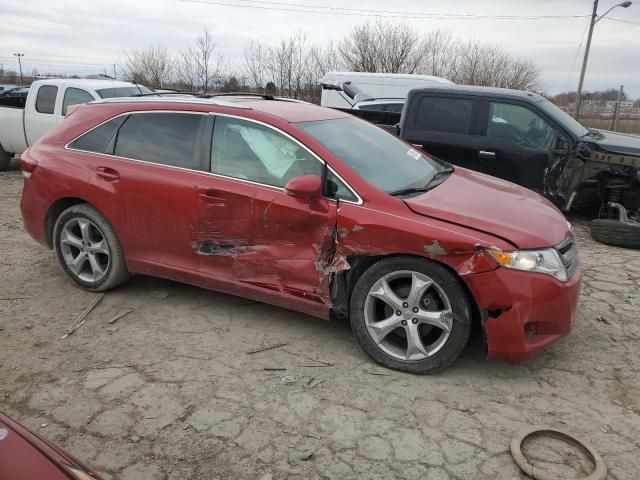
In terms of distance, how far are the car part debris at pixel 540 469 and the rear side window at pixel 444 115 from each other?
5.07m

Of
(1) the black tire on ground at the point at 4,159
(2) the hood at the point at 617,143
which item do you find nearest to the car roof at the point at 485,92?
(2) the hood at the point at 617,143

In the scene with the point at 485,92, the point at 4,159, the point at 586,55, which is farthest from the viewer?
the point at 586,55

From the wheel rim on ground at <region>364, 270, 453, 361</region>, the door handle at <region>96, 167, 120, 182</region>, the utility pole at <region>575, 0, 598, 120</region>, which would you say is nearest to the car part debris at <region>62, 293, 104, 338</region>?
the door handle at <region>96, 167, 120, 182</region>

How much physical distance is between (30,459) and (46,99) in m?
9.62

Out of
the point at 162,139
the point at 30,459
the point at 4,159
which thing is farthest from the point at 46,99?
the point at 30,459

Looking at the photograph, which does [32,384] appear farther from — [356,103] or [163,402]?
[356,103]

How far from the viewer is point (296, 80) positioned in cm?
2881

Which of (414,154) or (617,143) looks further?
(617,143)

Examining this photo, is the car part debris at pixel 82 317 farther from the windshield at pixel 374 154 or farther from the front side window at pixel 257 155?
the windshield at pixel 374 154

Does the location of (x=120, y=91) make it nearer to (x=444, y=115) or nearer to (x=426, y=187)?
(x=444, y=115)

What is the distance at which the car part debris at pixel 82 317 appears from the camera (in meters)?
3.98

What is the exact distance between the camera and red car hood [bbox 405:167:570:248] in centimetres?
321

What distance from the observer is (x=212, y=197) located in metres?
3.81

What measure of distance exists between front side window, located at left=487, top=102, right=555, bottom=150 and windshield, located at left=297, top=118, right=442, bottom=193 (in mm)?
2937
